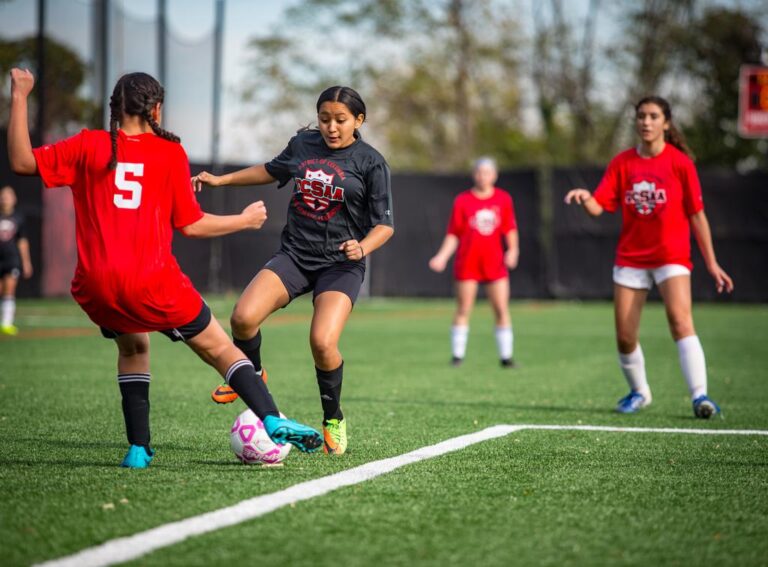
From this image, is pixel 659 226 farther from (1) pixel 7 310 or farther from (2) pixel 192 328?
(1) pixel 7 310

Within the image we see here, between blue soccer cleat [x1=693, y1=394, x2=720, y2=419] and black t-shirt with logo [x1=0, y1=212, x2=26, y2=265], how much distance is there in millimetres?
11469

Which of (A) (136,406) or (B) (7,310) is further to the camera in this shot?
(B) (7,310)

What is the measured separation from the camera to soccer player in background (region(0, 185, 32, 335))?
625 inches

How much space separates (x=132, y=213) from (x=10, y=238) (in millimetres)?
12242

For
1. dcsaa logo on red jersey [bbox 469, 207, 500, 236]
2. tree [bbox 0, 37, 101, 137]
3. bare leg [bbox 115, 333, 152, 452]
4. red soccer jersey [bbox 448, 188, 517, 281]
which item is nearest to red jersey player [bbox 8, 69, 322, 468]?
bare leg [bbox 115, 333, 152, 452]

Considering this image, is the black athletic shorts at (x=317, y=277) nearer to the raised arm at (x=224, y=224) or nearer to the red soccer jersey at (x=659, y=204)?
the raised arm at (x=224, y=224)

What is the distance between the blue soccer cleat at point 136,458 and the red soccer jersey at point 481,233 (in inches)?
278

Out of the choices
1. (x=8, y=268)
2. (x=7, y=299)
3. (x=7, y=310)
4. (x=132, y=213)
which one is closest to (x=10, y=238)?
(x=8, y=268)

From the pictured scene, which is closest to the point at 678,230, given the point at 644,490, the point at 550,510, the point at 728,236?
the point at 644,490

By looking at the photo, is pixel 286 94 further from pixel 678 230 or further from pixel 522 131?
pixel 678 230

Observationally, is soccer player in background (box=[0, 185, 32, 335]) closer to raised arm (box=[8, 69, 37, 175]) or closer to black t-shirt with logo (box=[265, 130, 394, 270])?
black t-shirt with logo (box=[265, 130, 394, 270])

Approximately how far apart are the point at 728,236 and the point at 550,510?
2051 cm

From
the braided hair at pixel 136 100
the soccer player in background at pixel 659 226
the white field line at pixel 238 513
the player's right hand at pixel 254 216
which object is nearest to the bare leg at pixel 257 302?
the player's right hand at pixel 254 216

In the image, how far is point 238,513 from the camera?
4316mm
